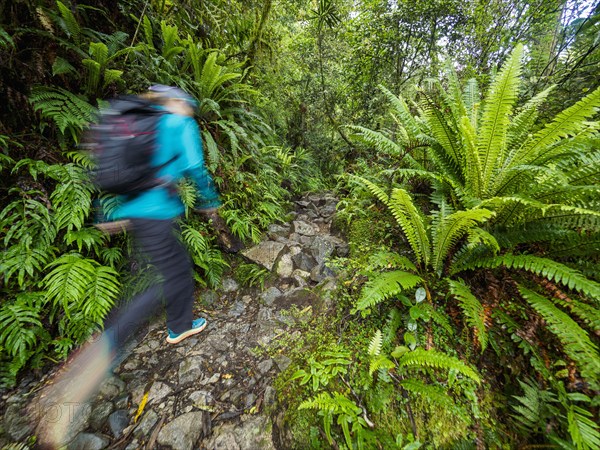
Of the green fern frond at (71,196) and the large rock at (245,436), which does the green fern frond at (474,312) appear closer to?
the large rock at (245,436)

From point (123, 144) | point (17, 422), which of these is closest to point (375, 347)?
point (123, 144)

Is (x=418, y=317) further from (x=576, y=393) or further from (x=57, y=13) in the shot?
(x=57, y=13)

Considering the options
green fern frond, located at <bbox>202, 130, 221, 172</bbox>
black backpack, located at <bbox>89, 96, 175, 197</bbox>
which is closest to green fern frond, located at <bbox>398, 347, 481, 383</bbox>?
black backpack, located at <bbox>89, 96, 175, 197</bbox>

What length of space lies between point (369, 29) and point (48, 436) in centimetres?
626

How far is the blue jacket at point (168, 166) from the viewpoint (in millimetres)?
1779

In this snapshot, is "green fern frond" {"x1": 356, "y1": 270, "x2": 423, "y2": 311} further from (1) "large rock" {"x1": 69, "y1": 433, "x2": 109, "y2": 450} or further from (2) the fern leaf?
(1) "large rock" {"x1": 69, "y1": 433, "x2": 109, "y2": 450}

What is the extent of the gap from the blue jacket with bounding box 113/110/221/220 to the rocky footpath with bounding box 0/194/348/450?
116cm

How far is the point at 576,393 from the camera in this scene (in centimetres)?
112

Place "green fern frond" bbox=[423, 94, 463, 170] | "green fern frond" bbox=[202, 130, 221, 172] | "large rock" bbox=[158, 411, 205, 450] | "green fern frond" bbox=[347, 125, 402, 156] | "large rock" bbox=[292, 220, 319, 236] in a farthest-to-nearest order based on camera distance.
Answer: "large rock" bbox=[292, 220, 319, 236], "green fern frond" bbox=[202, 130, 221, 172], "green fern frond" bbox=[347, 125, 402, 156], "green fern frond" bbox=[423, 94, 463, 170], "large rock" bbox=[158, 411, 205, 450]

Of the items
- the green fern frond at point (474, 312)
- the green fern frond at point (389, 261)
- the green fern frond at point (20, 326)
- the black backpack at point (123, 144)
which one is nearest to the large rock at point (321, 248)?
the green fern frond at point (389, 261)

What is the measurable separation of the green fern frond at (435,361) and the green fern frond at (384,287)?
316 mm

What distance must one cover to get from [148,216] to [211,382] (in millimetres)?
1332

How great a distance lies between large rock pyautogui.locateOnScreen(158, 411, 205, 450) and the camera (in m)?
1.43

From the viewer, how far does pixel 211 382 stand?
71.8 inches
